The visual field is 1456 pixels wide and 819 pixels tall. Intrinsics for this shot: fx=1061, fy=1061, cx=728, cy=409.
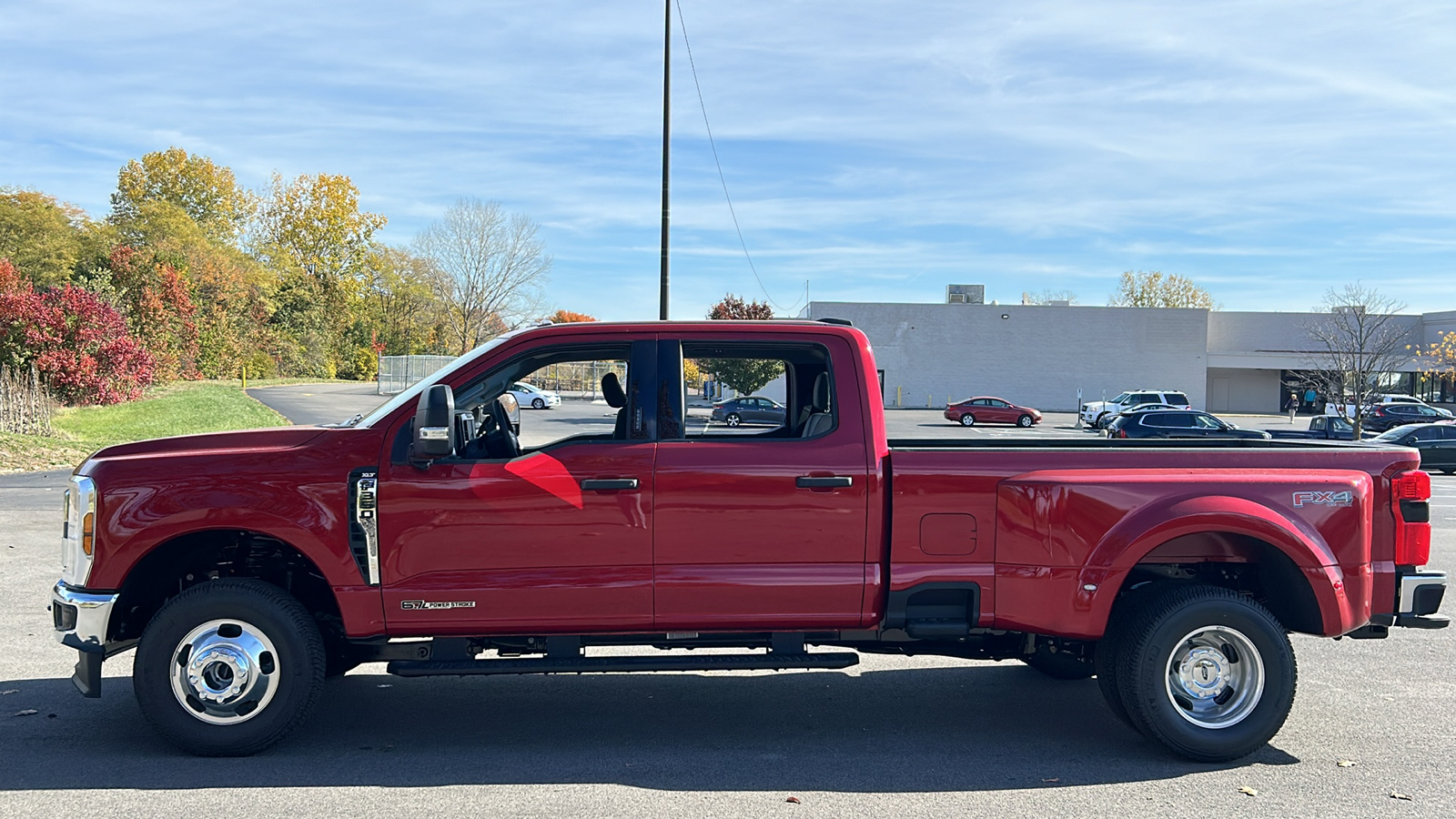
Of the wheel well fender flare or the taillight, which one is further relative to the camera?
the taillight

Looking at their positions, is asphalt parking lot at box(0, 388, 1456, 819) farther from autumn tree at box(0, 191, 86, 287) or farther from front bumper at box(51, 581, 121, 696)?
autumn tree at box(0, 191, 86, 287)

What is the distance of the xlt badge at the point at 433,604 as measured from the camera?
484 cm

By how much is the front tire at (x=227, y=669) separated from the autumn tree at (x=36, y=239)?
160 ft

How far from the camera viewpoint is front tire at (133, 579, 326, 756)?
4742mm

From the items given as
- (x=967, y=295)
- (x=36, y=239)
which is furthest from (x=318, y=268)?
(x=967, y=295)

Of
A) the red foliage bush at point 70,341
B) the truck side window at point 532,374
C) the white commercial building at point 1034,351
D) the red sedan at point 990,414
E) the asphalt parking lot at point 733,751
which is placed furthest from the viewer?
the white commercial building at point 1034,351

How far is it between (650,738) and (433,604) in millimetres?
1272

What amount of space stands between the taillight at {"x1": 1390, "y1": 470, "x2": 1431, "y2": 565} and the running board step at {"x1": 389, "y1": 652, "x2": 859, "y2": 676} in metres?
2.66

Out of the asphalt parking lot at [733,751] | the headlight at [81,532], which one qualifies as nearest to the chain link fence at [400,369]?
the asphalt parking lot at [733,751]

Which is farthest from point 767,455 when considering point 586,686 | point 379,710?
point 379,710

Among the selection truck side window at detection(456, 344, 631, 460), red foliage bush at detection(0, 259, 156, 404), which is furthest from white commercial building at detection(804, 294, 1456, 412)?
truck side window at detection(456, 344, 631, 460)

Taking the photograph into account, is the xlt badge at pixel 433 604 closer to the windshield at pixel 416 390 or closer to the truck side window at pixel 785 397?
the windshield at pixel 416 390

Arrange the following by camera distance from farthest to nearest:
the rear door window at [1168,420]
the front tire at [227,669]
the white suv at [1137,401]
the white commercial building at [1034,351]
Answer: the white commercial building at [1034,351] < the white suv at [1137,401] < the rear door window at [1168,420] < the front tire at [227,669]

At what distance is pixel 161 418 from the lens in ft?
87.8
